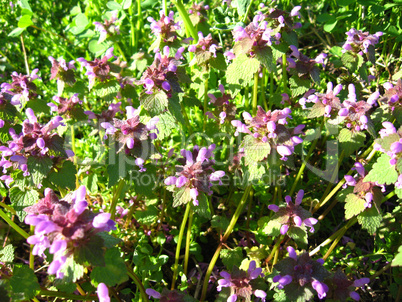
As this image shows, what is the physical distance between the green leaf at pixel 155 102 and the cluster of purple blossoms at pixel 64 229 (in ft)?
2.55

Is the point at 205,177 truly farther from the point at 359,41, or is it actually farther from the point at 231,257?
the point at 359,41

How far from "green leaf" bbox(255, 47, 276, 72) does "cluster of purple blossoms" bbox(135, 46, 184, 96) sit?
0.52 meters

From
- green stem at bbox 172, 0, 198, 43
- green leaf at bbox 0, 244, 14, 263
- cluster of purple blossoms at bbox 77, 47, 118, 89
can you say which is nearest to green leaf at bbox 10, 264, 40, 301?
green leaf at bbox 0, 244, 14, 263

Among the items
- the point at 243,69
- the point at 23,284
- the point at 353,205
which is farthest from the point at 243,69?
the point at 23,284

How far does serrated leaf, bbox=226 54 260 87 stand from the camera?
2078mm

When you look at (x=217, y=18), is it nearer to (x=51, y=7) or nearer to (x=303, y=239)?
(x=303, y=239)

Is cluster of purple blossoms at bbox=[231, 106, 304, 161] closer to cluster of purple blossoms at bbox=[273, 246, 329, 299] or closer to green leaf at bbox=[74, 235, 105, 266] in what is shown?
cluster of purple blossoms at bbox=[273, 246, 329, 299]

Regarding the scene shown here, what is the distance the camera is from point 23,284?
1.66 m

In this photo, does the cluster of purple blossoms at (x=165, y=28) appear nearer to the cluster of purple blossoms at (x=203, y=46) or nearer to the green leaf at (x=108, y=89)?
the cluster of purple blossoms at (x=203, y=46)

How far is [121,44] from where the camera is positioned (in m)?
4.24

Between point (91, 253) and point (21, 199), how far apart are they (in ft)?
3.41

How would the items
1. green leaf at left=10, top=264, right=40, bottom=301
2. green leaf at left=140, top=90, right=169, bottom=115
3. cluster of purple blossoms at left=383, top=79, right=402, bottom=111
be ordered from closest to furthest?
1. green leaf at left=10, top=264, right=40, bottom=301
2. green leaf at left=140, top=90, right=169, bottom=115
3. cluster of purple blossoms at left=383, top=79, right=402, bottom=111

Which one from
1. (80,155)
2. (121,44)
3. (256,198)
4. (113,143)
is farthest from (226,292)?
(121,44)

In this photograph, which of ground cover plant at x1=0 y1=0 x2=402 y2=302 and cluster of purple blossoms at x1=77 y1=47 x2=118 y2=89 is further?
cluster of purple blossoms at x1=77 y1=47 x2=118 y2=89
